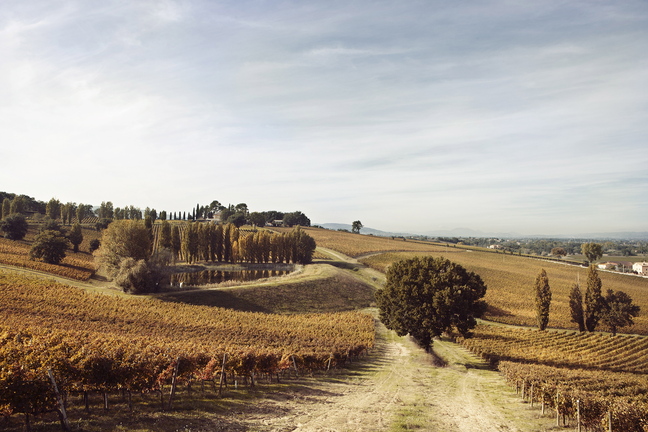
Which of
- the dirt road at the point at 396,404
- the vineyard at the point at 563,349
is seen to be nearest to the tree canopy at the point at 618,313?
the vineyard at the point at 563,349

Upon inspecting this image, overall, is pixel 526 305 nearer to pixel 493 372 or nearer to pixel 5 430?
pixel 493 372

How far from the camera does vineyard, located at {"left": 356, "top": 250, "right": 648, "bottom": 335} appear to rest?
2830 inches

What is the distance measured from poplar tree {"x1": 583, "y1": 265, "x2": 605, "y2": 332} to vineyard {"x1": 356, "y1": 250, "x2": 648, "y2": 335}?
454 cm

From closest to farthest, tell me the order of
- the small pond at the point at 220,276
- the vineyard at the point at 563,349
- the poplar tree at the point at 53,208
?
1. the vineyard at the point at 563,349
2. the small pond at the point at 220,276
3. the poplar tree at the point at 53,208

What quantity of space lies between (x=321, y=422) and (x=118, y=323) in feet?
95.7

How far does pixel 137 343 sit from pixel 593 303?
72.0 m

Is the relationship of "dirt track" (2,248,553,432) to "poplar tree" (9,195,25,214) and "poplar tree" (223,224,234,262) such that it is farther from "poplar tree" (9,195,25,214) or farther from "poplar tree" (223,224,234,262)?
"poplar tree" (9,195,25,214)

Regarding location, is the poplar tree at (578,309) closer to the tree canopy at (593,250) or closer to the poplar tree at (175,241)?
the poplar tree at (175,241)

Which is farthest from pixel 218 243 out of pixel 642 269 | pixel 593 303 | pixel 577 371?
pixel 642 269

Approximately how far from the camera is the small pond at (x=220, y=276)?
83.0 metres

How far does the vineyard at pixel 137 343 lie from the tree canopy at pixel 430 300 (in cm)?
534

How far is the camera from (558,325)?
69.2 meters

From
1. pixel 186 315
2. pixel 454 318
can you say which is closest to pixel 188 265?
pixel 186 315

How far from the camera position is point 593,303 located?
210 ft
